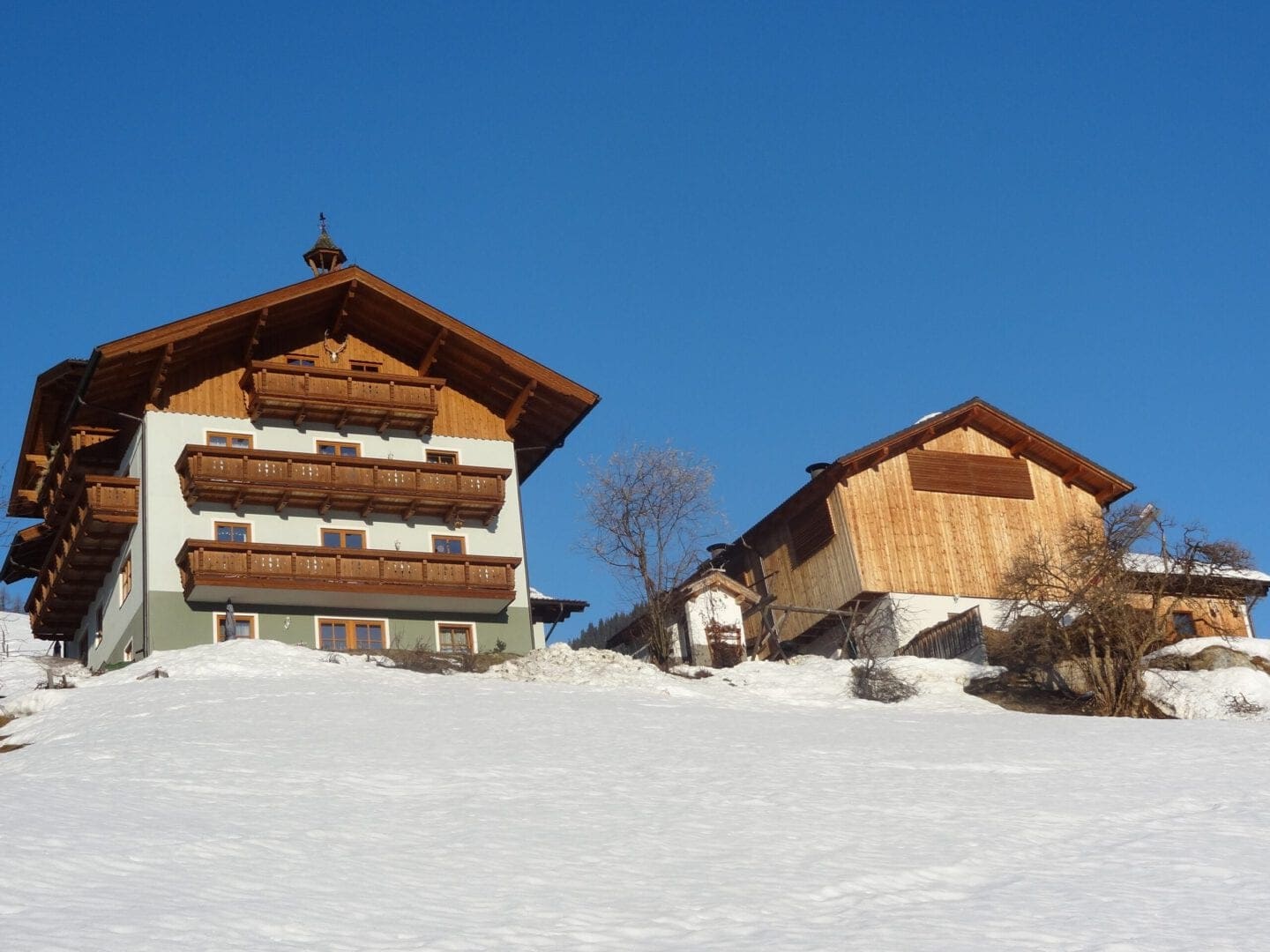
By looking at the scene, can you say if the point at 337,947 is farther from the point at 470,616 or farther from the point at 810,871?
the point at 470,616

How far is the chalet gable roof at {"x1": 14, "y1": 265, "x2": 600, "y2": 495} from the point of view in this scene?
38.3 metres

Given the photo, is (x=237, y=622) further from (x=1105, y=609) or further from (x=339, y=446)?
(x=1105, y=609)

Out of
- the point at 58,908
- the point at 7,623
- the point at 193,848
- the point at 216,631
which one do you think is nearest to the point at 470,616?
the point at 216,631

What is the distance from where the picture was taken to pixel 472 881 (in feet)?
47.2

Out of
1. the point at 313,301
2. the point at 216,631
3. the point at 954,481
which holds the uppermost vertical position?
the point at 313,301

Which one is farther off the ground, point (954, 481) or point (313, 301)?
point (313, 301)

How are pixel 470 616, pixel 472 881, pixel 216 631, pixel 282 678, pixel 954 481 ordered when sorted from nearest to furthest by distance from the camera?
pixel 472 881
pixel 282 678
pixel 216 631
pixel 470 616
pixel 954 481

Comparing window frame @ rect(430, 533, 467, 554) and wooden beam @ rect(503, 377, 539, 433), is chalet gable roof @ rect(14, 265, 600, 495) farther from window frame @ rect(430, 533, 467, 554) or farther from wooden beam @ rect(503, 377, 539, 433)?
window frame @ rect(430, 533, 467, 554)

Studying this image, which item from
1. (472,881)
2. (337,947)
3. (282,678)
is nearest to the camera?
(337,947)

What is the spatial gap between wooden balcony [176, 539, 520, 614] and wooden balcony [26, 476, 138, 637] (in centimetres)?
273

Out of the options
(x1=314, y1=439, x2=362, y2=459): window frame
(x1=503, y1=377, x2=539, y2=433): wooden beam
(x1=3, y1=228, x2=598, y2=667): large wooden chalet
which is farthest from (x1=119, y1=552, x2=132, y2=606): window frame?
(x1=503, y1=377, x2=539, y2=433): wooden beam

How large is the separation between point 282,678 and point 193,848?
604 inches

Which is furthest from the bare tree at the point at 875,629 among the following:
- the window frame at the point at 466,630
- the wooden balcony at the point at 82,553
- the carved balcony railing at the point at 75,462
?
the carved balcony railing at the point at 75,462

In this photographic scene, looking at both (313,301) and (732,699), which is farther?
(313,301)
